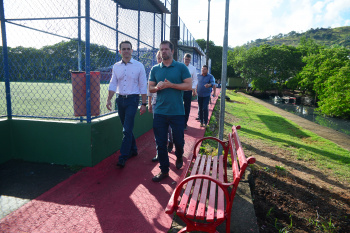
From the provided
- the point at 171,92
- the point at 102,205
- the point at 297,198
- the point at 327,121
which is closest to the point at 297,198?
the point at 297,198

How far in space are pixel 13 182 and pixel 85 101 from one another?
1.55 meters

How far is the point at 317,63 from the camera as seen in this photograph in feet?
98.1

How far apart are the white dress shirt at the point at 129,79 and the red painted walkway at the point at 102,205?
133 centimetres

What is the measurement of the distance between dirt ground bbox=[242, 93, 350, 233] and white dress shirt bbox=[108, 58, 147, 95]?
2.38 meters

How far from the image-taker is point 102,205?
2812 millimetres

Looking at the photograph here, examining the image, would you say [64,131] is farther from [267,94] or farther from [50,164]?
[267,94]

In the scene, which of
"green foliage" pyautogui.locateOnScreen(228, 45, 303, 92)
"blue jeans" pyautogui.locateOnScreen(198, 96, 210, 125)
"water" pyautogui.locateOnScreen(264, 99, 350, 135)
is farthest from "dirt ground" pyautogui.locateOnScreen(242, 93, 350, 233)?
"green foliage" pyautogui.locateOnScreen(228, 45, 303, 92)

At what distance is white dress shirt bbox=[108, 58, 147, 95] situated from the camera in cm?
387

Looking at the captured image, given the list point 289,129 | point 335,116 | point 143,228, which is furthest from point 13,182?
point 335,116

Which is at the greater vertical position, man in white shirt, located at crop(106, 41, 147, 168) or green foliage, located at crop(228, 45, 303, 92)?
green foliage, located at crop(228, 45, 303, 92)

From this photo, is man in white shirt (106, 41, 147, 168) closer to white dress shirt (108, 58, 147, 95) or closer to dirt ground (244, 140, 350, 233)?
white dress shirt (108, 58, 147, 95)

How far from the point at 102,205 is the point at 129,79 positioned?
1.99 m

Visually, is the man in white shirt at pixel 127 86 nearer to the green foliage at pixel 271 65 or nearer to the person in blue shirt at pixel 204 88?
the person in blue shirt at pixel 204 88

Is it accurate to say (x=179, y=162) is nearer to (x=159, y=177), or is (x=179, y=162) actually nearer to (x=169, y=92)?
(x=159, y=177)
